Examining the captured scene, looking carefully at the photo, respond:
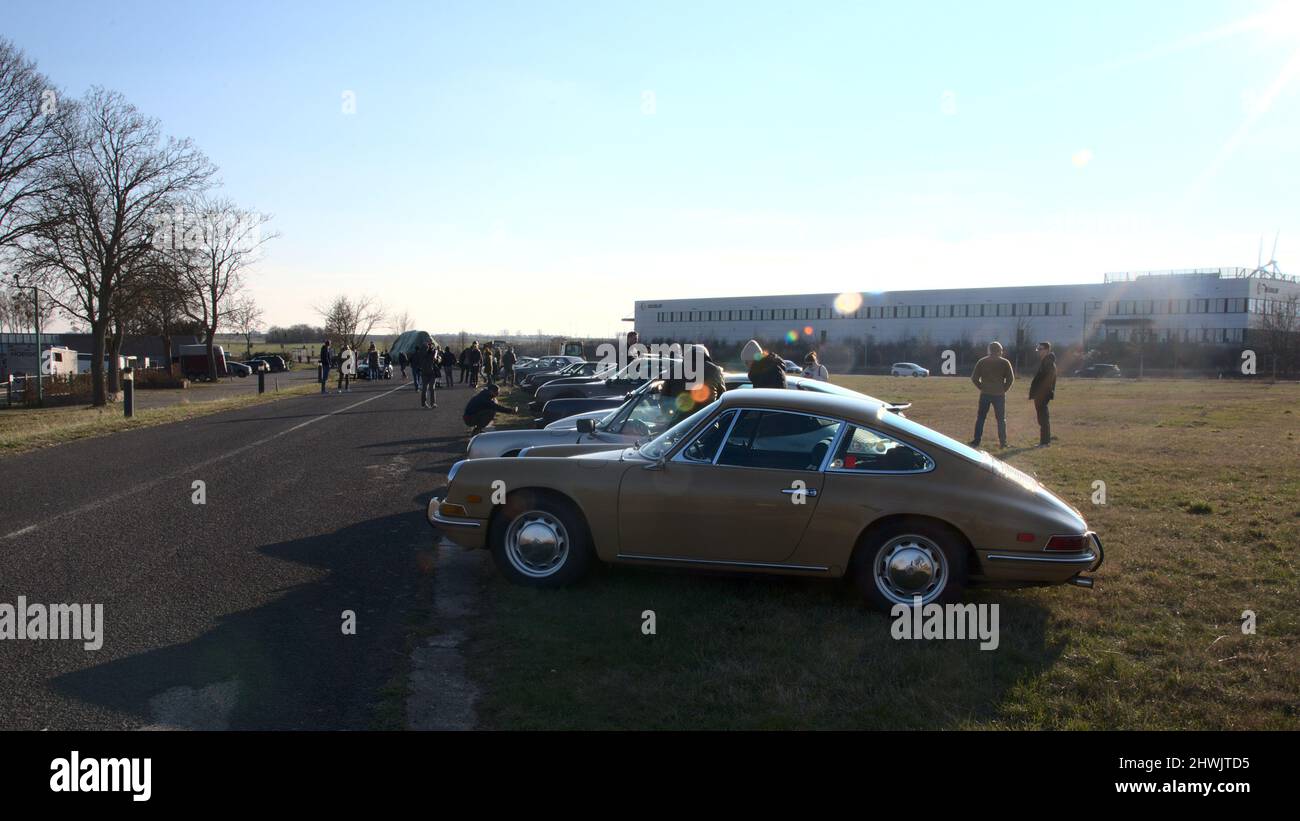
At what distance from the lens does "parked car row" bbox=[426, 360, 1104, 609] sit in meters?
5.39

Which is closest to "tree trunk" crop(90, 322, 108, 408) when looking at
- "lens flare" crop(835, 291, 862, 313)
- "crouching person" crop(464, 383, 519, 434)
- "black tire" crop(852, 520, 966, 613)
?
"crouching person" crop(464, 383, 519, 434)

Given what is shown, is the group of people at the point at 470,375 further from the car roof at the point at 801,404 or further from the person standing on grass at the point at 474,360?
the car roof at the point at 801,404

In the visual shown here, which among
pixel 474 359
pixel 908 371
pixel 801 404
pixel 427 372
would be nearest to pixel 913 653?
pixel 801 404

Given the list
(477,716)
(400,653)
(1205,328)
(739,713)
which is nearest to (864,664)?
(739,713)

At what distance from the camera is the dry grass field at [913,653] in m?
4.09

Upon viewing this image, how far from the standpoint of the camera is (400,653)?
4.89 m

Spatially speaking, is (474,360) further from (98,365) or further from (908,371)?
(908,371)

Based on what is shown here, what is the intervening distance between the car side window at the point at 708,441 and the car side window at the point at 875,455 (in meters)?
0.73

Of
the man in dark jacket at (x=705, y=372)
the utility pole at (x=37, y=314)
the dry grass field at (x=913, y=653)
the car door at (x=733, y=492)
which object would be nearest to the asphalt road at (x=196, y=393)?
the utility pole at (x=37, y=314)

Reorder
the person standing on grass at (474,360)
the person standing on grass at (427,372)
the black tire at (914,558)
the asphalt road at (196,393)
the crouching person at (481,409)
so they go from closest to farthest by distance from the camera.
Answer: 1. the black tire at (914,558)
2. the crouching person at (481,409)
3. the person standing on grass at (427,372)
4. the asphalt road at (196,393)
5. the person standing on grass at (474,360)
